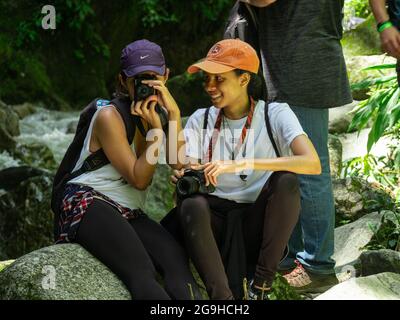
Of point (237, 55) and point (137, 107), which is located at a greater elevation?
point (237, 55)

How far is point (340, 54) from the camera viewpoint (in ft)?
10.5

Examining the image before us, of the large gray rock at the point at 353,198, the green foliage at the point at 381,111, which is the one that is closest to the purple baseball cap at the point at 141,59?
the green foliage at the point at 381,111

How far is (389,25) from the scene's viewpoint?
110 inches

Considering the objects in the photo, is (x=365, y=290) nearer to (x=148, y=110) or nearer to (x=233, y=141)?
(x=233, y=141)

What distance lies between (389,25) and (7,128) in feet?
20.0

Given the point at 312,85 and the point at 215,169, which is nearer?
the point at 215,169

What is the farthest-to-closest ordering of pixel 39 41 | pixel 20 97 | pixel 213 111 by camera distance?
1. pixel 39 41
2. pixel 20 97
3. pixel 213 111

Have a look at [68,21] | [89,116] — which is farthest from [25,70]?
[89,116]

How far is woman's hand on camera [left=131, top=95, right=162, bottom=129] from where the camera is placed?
9.32 ft

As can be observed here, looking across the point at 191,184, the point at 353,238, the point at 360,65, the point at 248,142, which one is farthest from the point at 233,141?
the point at 360,65

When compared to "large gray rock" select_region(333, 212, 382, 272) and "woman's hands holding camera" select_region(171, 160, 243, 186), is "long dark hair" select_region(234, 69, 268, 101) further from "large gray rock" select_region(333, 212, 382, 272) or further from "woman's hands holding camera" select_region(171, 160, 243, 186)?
"large gray rock" select_region(333, 212, 382, 272)

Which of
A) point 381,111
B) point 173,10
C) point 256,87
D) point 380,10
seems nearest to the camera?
point 380,10
